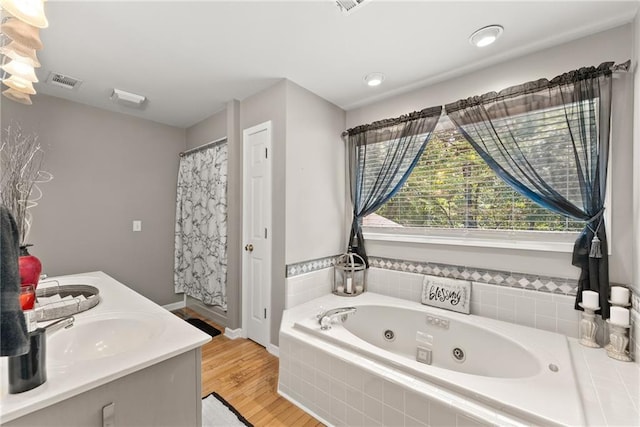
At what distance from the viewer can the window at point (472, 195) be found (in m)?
1.78

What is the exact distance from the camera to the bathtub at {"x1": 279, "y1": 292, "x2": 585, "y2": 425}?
1.14 metres

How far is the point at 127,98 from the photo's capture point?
2496mm

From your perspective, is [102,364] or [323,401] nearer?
[102,364]

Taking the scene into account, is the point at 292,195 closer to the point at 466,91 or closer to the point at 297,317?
the point at 297,317

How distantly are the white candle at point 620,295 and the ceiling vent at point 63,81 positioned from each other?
13.6 ft

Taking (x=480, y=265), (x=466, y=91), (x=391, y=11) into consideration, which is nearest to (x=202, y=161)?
(x=391, y=11)

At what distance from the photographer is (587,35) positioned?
1663mm

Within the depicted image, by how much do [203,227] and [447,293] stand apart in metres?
2.69

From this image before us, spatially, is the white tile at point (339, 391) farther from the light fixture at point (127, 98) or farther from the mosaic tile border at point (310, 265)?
the light fixture at point (127, 98)

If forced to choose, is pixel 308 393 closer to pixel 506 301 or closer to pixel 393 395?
pixel 393 395

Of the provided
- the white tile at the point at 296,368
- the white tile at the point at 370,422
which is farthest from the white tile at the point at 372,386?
the white tile at the point at 296,368

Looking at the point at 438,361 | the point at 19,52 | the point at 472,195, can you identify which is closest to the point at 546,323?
the point at 438,361

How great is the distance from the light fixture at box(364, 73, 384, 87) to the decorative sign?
1.73 metres

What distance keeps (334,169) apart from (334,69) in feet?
3.08
